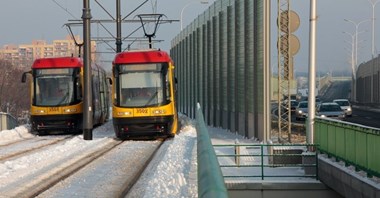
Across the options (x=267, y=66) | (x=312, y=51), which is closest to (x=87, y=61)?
(x=267, y=66)

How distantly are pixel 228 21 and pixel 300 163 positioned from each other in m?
16.4

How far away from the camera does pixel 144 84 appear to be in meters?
25.3

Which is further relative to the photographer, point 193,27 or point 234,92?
point 193,27

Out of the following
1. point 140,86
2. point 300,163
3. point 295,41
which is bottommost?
point 300,163

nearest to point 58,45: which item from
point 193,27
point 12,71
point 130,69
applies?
point 12,71

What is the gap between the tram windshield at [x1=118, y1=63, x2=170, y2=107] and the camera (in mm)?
25281

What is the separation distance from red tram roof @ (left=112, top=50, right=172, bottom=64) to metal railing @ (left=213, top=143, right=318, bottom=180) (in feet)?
19.7

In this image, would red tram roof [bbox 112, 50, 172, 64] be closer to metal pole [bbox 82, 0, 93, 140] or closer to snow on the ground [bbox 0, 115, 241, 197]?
metal pole [bbox 82, 0, 93, 140]

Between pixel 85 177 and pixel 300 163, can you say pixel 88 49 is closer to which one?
pixel 300 163

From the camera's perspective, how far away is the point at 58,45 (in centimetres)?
14138

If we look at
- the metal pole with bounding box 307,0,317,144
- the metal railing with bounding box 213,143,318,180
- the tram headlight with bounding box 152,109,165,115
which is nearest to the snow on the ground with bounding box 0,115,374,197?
the metal railing with bounding box 213,143,318,180

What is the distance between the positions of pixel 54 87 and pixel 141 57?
5.80 m

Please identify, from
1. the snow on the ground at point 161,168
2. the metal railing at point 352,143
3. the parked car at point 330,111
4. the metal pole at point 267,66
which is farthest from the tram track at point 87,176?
the parked car at point 330,111

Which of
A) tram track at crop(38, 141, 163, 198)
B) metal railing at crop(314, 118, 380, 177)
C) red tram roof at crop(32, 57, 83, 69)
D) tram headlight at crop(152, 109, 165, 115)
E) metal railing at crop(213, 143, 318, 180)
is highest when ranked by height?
red tram roof at crop(32, 57, 83, 69)
